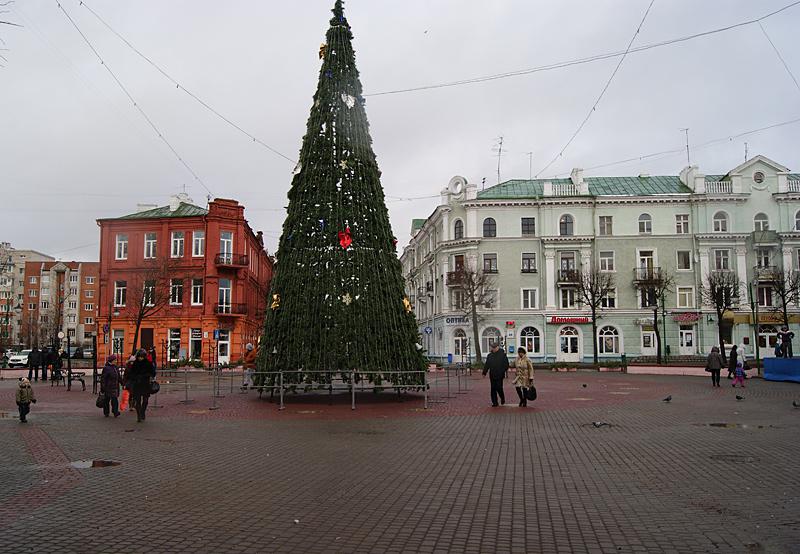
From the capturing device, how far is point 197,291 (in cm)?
5488

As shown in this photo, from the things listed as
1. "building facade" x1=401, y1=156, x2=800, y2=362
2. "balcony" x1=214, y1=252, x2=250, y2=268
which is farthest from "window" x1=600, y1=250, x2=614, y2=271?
"balcony" x1=214, y1=252, x2=250, y2=268

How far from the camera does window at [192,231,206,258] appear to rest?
55.4 m

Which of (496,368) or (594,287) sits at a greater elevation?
(594,287)

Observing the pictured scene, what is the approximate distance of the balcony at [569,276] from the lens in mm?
55044

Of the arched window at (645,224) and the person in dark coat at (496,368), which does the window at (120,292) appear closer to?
the arched window at (645,224)

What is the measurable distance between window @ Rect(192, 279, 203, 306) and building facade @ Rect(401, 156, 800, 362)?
2070 cm

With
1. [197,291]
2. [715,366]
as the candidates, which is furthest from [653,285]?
[197,291]

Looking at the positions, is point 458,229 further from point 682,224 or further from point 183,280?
point 183,280

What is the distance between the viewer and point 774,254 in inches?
2276

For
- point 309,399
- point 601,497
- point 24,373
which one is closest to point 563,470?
point 601,497

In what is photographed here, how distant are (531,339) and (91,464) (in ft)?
Result: 167

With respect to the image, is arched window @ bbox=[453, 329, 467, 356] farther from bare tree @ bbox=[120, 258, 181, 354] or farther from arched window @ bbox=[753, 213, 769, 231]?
arched window @ bbox=[753, 213, 769, 231]

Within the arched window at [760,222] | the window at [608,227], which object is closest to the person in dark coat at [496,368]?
the window at [608,227]

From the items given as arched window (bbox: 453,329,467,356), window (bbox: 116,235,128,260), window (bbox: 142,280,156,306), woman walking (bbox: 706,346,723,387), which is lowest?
woman walking (bbox: 706,346,723,387)
